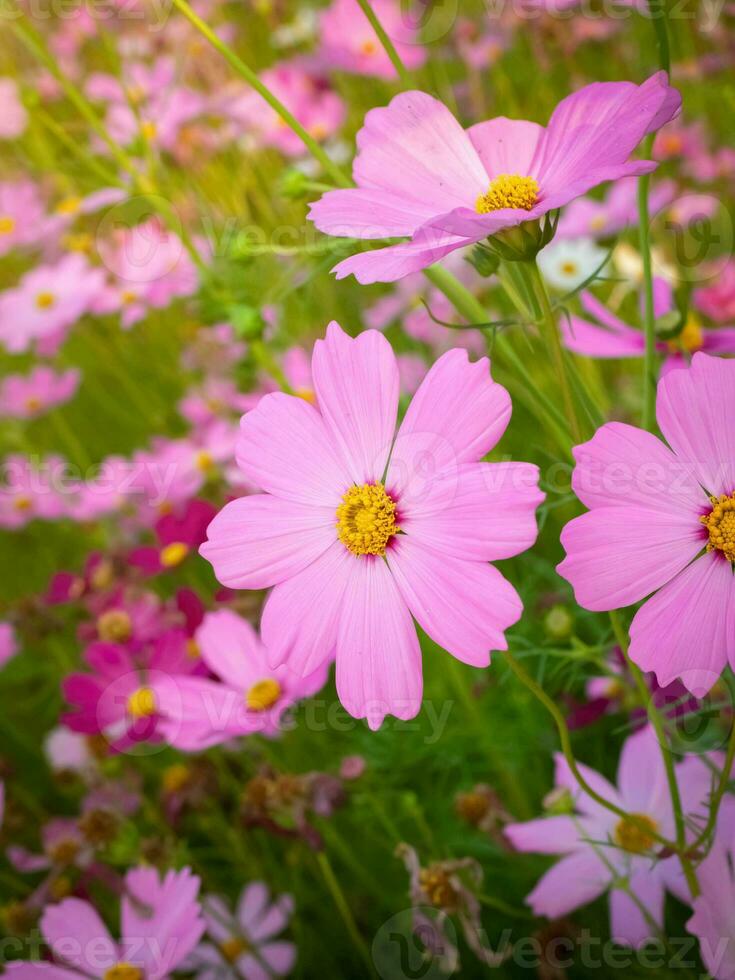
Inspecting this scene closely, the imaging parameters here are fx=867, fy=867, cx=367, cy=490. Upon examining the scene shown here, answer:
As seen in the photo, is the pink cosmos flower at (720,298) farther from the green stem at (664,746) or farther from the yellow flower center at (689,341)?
the green stem at (664,746)

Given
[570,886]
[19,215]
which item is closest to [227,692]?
[570,886]

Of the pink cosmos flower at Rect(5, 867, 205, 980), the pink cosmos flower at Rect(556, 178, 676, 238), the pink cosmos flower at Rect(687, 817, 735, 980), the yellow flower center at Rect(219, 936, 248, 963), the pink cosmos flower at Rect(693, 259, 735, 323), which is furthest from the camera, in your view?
the pink cosmos flower at Rect(556, 178, 676, 238)

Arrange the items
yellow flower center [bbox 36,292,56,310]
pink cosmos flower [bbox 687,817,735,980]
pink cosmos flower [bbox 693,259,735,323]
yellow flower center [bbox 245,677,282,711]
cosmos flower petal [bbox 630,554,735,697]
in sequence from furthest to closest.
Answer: yellow flower center [bbox 36,292,56,310] < pink cosmos flower [bbox 693,259,735,323] < yellow flower center [bbox 245,677,282,711] < pink cosmos flower [bbox 687,817,735,980] < cosmos flower petal [bbox 630,554,735,697]

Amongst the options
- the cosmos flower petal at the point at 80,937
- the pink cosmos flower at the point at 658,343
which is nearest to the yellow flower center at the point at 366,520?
the pink cosmos flower at the point at 658,343

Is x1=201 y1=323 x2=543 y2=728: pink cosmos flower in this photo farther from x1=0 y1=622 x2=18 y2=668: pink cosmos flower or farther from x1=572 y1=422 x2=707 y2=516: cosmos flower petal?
x1=0 y1=622 x2=18 y2=668: pink cosmos flower

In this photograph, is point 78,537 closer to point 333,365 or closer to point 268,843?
point 268,843

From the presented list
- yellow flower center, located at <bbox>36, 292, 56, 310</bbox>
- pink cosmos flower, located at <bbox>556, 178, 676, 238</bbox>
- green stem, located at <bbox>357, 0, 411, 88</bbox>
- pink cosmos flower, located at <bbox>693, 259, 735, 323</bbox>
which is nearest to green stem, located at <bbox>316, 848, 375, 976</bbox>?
green stem, located at <bbox>357, 0, 411, 88</bbox>

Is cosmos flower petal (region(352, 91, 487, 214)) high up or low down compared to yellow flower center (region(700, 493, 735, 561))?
up
